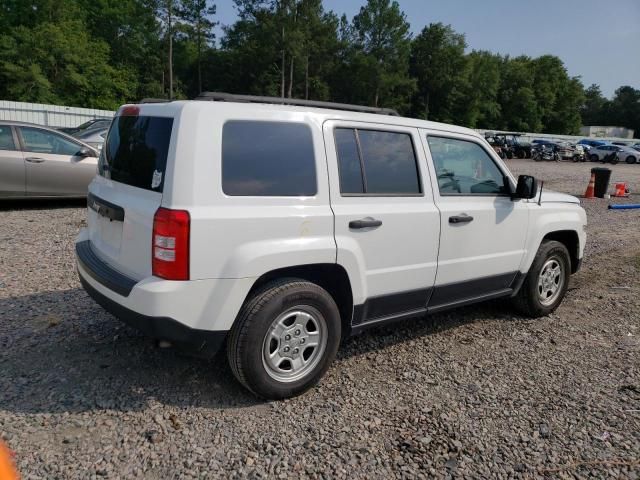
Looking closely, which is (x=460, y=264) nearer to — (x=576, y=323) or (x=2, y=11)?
(x=576, y=323)

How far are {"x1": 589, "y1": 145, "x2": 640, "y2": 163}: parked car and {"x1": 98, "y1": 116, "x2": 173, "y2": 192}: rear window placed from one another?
1796 inches

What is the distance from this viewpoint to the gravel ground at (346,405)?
2.79 metres

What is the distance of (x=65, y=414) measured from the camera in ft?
10.1

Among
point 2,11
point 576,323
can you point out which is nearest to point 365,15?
point 2,11

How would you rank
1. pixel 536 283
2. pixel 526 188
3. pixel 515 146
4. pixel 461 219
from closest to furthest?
pixel 461 219 < pixel 526 188 < pixel 536 283 < pixel 515 146

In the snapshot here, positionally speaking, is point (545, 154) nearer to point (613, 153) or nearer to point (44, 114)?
point (613, 153)

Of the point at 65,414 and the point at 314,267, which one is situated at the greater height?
the point at 314,267

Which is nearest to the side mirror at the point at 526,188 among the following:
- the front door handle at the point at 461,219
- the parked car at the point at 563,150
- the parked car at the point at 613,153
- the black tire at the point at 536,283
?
the front door handle at the point at 461,219

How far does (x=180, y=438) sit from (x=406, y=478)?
1.27 meters

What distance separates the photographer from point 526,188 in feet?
14.3

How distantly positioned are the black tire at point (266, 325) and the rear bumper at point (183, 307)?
3.6 inches

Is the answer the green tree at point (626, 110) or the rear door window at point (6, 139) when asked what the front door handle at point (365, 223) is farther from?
the green tree at point (626, 110)

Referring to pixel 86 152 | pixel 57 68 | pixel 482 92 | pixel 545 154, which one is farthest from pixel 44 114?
pixel 482 92

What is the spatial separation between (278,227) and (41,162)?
7.42 meters
